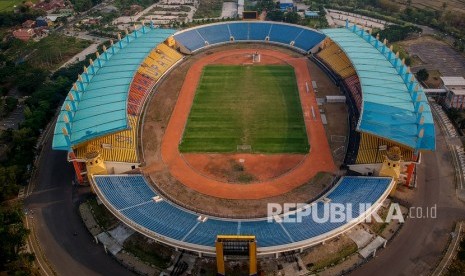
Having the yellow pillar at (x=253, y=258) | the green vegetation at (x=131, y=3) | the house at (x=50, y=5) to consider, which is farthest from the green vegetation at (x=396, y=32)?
the house at (x=50, y=5)

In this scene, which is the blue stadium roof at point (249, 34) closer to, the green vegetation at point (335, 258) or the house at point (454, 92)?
the house at point (454, 92)

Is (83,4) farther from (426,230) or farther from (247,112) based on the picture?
(426,230)

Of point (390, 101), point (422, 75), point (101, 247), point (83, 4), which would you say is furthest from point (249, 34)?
point (101, 247)

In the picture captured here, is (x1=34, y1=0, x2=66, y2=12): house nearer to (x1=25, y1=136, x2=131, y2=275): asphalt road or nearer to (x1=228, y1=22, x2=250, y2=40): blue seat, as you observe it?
(x1=228, y1=22, x2=250, y2=40): blue seat

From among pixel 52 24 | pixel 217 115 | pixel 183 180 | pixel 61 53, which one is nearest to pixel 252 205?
pixel 183 180

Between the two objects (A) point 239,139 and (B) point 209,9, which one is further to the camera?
(B) point 209,9

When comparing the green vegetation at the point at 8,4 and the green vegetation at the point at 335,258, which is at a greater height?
the green vegetation at the point at 8,4

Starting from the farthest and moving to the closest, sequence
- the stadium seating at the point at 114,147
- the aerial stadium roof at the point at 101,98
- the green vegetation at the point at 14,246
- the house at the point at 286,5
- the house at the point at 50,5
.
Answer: the house at the point at 50,5 → the house at the point at 286,5 → the stadium seating at the point at 114,147 → the aerial stadium roof at the point at 101,98 → the green vegetation at the point at 14,246
